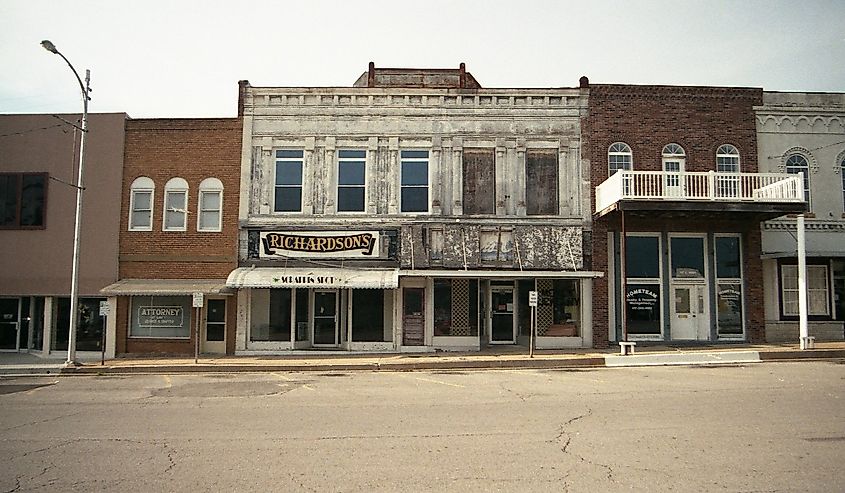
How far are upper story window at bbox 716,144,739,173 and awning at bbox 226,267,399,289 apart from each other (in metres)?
11.5

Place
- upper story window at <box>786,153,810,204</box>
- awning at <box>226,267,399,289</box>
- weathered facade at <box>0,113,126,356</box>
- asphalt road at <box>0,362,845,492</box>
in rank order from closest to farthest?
asphalt road at <box>0,362,845,492</box>
awning at <box>226,267,399,289</box>
weathered facade at <box>0,113,126,356</box>
upper story window at <box>786,153,810,204</box>

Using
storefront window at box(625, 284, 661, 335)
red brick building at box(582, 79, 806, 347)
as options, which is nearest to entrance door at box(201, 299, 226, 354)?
red brick building at box(582, 79, 806, 347)

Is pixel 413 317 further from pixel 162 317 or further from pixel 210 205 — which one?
pixel 162 317

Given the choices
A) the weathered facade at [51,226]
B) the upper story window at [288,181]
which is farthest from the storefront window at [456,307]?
the weathered facade at [51,226]

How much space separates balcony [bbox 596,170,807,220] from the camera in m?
18.5

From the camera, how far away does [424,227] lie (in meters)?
20.1

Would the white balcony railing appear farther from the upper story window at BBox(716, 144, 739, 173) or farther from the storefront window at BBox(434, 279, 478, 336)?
the storefront window at BBox(434, 279, 478, 336)

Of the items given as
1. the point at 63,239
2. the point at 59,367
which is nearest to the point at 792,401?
the point at 59,367

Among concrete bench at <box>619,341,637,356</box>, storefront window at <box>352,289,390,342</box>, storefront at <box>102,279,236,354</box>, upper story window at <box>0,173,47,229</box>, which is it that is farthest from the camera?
upper story window at <box>0,173,47,229</box>

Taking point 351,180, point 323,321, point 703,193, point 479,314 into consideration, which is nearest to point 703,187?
point 703,193

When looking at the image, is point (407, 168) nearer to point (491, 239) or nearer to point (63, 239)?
point (491, 239)

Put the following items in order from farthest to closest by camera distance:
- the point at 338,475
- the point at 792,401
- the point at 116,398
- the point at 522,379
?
the point at 522,379, the point at 116,398, the point at 792,401, the point at 338,475

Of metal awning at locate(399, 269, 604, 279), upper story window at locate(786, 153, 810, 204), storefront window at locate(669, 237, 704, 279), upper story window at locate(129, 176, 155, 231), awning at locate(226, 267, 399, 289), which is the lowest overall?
awning at locate(226, 267, 399, 289)

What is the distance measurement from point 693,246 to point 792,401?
11074 mm
